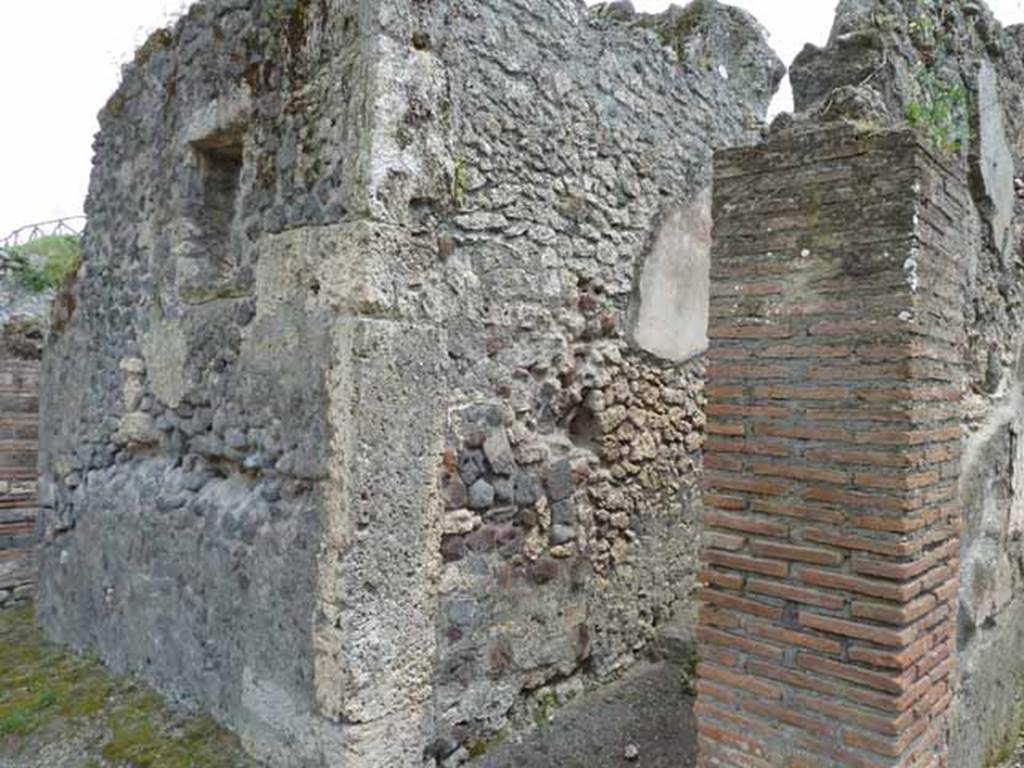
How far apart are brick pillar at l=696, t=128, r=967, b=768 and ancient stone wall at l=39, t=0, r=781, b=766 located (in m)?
1.23

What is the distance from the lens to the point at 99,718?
3.87 metres

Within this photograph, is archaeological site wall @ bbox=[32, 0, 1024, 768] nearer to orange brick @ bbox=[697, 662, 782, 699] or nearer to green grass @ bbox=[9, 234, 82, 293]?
orange brick @ bbox=[697, 662, 782, 699]

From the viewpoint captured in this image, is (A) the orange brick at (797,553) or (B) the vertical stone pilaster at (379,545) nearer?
(A) the orange brick at (797,553)

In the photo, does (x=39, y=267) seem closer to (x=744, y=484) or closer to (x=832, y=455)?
(x=744, y=484)

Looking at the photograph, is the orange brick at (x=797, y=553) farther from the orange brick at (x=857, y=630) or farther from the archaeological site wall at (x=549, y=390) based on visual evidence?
the orange brick at (x=857, y=630)

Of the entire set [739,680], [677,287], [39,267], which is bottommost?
[739,680]

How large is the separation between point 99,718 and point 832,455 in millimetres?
3651

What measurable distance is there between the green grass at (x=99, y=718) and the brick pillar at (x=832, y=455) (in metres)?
2.23

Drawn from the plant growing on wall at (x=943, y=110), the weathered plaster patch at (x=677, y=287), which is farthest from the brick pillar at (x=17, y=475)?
the plant growing on wall at (x=943, y=110)

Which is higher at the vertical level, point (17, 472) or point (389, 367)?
point (389, 367)

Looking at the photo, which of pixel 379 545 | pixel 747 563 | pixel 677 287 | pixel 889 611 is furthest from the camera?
pixel 677 287

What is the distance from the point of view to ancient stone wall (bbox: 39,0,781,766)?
9.99 feet

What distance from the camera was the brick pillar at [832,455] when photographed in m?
2.13

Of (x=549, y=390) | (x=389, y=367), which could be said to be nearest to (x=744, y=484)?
(x=389, y=367)
